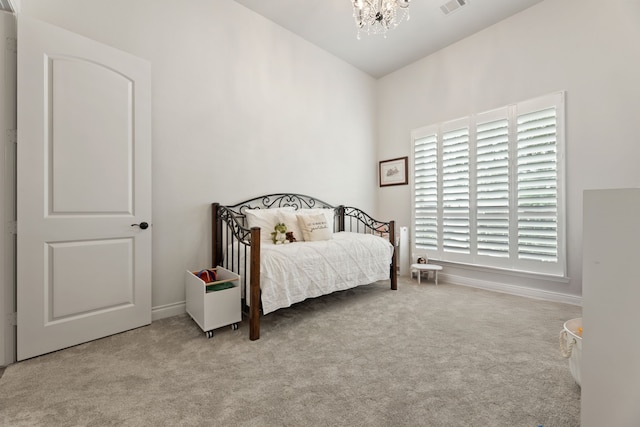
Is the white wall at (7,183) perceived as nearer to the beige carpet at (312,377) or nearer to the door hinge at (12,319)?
the door hinge at (12,319)

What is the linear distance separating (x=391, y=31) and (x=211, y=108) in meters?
2.28

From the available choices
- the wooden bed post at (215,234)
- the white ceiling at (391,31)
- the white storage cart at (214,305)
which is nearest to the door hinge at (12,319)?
the white storage cart at (214,305)

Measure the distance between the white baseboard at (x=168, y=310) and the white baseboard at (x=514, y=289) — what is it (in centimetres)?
298

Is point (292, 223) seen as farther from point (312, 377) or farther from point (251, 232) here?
point (312, 377)

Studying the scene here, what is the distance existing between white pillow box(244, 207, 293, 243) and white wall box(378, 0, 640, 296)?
233 cm

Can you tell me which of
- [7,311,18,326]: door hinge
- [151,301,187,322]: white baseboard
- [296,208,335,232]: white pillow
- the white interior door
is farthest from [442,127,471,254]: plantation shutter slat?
[7,311,18,326]: door hinge

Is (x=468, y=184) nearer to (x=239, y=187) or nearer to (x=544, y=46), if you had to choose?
(x=544, y=46)

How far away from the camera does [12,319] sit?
159 centimetres

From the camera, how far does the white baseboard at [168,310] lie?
220 centimetres

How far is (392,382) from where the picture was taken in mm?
1375

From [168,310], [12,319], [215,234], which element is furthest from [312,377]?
[12,319]

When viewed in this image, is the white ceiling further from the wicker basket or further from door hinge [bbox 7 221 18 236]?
the wicker basket

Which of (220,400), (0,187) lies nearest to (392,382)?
(220,400)

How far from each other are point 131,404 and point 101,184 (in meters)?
1.44
